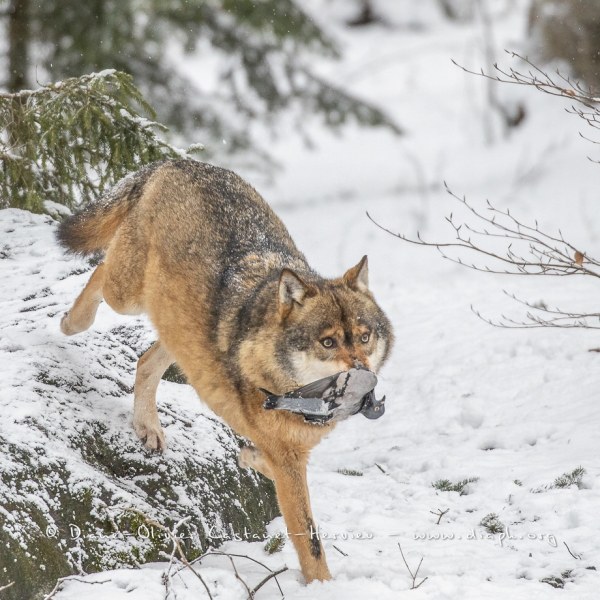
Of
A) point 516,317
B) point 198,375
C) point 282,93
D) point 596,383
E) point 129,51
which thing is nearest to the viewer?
point 198,375

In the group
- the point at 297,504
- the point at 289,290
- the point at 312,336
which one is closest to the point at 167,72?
the point at 289,290

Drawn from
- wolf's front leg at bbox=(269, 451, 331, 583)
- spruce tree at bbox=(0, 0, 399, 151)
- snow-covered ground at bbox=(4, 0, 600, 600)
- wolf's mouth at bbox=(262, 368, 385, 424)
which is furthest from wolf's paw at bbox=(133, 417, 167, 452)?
spruce tree at bbox=(0, 0, 399, 151)

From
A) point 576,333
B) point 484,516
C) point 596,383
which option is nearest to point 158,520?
point 484,516

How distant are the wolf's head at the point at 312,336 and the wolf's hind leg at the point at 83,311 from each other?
1496mm

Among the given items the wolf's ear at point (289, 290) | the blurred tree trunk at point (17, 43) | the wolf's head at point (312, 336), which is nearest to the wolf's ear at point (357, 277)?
the wolf's head at point (312, 336)

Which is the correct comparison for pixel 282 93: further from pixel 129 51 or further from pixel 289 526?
pixel 289 526

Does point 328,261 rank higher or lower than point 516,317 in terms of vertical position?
lower

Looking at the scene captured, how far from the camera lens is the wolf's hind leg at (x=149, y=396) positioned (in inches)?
215

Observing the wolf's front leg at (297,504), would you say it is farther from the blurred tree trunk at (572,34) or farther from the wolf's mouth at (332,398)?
the blurred tree trunk at (572,34)

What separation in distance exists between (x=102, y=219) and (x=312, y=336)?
2.27m

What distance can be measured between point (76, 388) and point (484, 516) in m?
2.75

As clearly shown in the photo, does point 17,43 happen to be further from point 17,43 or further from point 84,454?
point 84,454

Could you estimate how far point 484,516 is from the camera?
5.63m

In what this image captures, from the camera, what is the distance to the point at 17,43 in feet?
36.9
